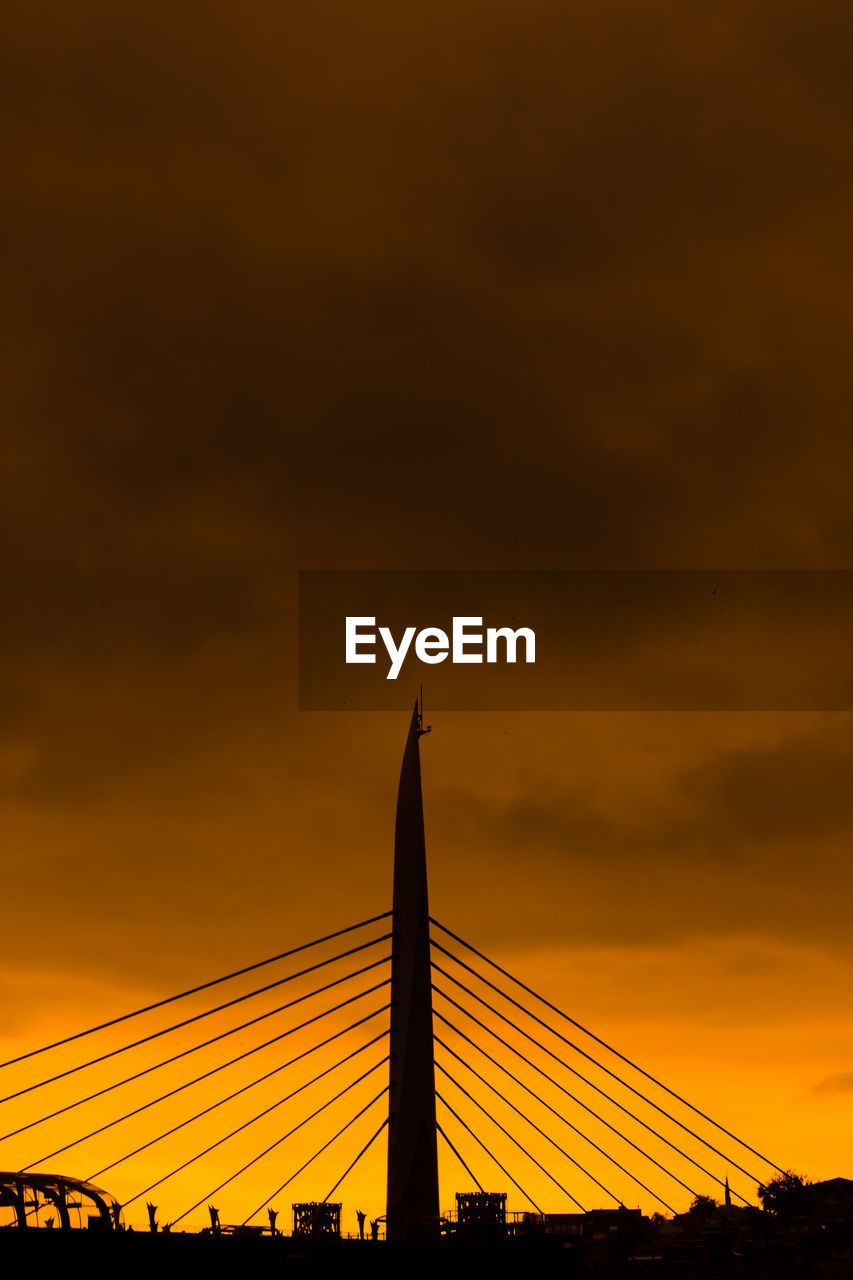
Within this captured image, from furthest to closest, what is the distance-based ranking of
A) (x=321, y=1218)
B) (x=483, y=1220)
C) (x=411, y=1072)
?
(x=321, y=1218), (x=483, y=1220), (x=411, y=1072)

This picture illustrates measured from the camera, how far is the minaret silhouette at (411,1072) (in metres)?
60.3

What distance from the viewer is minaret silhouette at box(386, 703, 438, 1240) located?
60.3 m

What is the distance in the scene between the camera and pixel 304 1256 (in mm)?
67500

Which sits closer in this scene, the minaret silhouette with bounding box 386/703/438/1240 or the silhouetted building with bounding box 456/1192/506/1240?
the minaret silhouette with bounding box 386/703/438/1240

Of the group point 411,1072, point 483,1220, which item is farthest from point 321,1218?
point 411,1072

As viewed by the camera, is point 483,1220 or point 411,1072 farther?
point 483,1220

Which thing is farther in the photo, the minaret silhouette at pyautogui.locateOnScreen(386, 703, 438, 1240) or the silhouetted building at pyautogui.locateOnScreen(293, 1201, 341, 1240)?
the silhouetted building at pyautogui.locateOnScreen(293, 1201, 341, 1240)

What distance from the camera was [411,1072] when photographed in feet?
199

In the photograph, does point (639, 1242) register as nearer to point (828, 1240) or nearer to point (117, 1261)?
point (828, 1240)

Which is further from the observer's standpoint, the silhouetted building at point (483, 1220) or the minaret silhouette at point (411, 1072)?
Result: the silhouetted building at point (483, 1220)

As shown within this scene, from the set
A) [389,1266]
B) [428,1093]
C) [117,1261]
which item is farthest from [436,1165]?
[117,1261]

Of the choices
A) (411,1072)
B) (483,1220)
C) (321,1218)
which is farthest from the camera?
(321,1218)

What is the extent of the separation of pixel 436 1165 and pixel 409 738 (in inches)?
635

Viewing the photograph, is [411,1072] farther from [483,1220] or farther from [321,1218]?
[321,1218]
